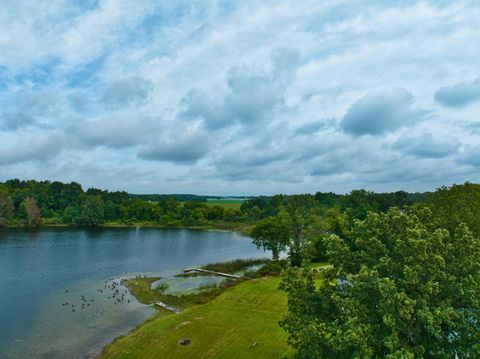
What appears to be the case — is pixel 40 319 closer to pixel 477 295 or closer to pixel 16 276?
pixel 16 276

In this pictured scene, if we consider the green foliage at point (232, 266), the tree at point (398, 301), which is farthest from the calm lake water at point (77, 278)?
the tree at point (398, 301)

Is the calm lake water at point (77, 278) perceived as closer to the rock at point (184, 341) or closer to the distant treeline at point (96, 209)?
the rock at point (184, 341)

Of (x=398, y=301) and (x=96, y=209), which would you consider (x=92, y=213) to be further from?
(x=398, y=301)

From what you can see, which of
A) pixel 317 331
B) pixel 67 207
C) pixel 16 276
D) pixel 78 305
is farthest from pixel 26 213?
pixel 317 331

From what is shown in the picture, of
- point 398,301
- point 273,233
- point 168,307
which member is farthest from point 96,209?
point 398,301

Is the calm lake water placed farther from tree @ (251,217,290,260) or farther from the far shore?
the far shore

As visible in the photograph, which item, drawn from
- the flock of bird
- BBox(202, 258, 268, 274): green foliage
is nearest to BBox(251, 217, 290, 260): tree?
BBox(202, 258, 268, 274): green foliage
